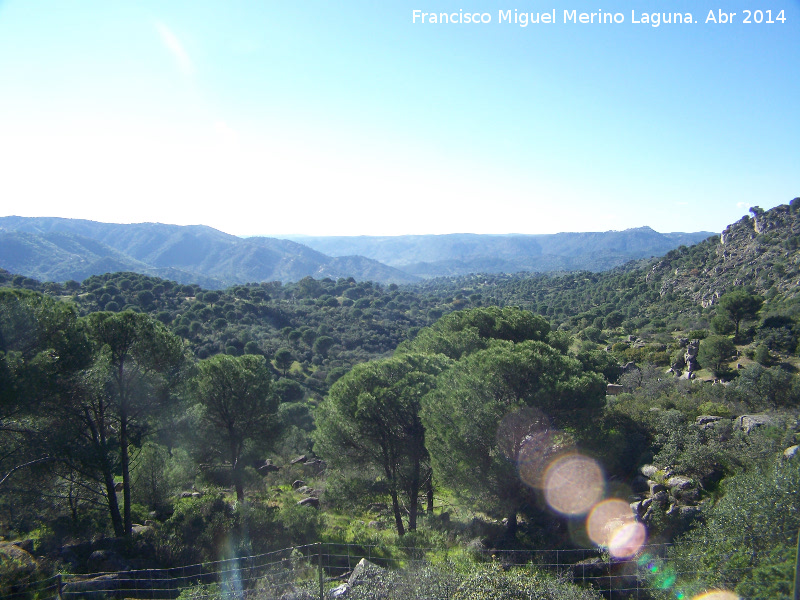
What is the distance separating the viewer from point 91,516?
11664 millimetres

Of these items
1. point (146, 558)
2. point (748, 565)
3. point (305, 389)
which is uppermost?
point (748, 565)

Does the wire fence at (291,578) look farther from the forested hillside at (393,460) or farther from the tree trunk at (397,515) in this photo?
the tree trunk at (397,515)

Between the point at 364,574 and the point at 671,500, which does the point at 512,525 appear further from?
the point at 364,574

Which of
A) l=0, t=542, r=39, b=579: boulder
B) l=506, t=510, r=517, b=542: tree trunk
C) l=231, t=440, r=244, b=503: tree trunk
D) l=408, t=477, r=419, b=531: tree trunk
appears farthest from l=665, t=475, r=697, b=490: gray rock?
l=0, t=542, r=39, b=579: boulder

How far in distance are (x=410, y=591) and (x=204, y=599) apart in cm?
392

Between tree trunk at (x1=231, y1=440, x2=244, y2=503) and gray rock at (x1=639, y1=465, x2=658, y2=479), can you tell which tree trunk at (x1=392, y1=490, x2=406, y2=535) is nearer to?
tree trunk at (x1=231, y1=440, x2=244, y2=503)

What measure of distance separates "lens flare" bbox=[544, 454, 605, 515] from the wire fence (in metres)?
1.50

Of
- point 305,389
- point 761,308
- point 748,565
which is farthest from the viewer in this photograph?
point 305,389

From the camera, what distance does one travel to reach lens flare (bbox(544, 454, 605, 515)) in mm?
11039

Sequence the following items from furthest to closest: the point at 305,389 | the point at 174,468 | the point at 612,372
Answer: the point at 305,389
the point at 612,372
the point at 174,468

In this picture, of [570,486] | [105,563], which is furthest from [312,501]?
[570,486]

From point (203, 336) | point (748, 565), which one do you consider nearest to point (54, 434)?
point (748, 565)

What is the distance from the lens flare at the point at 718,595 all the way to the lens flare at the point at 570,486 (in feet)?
13.7

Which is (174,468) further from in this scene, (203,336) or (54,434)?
(203,336)
